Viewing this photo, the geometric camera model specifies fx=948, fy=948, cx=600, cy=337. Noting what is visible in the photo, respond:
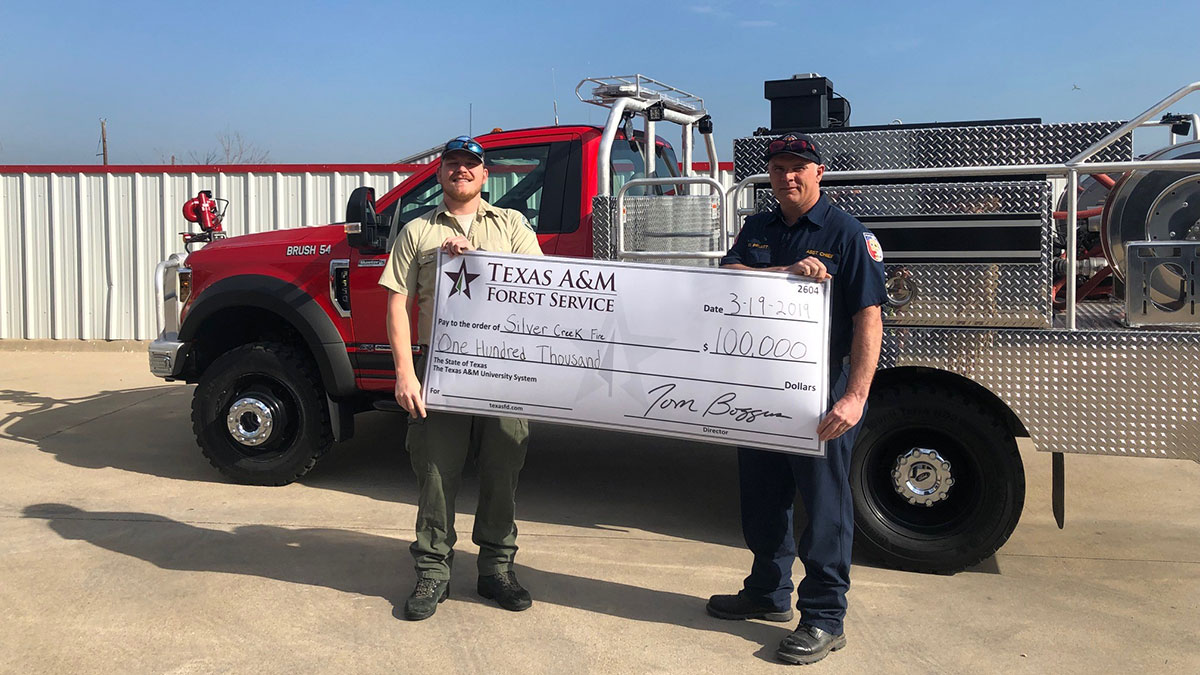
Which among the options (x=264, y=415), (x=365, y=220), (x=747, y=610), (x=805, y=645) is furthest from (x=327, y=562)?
(x=805, y=645)

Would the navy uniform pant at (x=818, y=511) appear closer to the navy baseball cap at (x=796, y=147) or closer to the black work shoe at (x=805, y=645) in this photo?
the black work shoe at (x=805, y=645)

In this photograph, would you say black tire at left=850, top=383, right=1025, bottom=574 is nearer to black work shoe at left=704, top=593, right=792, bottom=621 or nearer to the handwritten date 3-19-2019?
black work shoe at left=704, top=593, right=792, bottom=621

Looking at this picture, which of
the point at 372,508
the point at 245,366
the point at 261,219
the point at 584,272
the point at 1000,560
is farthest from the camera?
the point at 261,219

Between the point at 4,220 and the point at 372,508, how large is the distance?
1025cm

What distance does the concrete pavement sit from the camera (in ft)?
11.3

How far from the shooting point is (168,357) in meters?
5.87

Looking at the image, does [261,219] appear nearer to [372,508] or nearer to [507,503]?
[372,508]

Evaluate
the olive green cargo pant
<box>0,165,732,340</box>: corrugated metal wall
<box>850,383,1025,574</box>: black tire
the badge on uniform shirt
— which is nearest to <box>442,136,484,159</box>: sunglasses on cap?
the olive green cargo pant

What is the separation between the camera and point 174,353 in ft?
19.2

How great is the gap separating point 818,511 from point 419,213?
3.15 metres

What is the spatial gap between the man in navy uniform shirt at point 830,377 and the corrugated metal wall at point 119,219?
9712mm

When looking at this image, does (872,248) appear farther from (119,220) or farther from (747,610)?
(119,220)

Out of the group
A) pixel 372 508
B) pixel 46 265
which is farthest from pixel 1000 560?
pixel 46 265

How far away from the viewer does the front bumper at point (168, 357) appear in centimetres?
584
